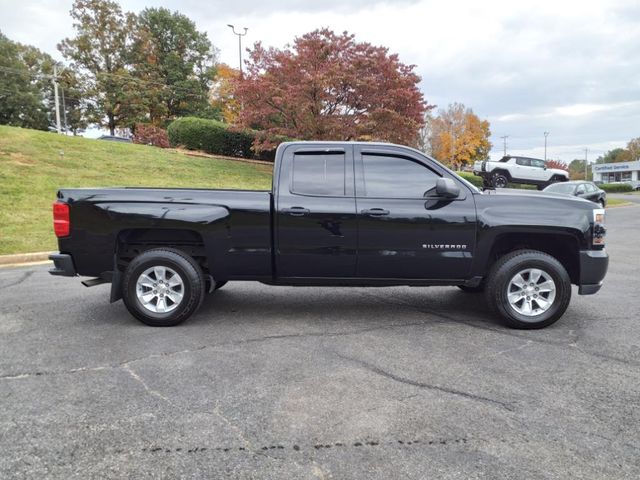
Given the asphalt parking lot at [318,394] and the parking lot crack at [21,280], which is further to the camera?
the parking lot crack at [21,280]

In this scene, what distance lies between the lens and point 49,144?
19078 millimetres

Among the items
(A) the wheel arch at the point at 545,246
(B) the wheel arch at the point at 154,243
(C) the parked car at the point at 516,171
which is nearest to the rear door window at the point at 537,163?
(C) the parked car at the point at 516,171

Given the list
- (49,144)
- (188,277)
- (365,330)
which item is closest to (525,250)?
(365,330)

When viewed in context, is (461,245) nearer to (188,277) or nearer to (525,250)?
(525,250)

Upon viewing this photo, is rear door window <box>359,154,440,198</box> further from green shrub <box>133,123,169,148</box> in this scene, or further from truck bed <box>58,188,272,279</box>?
green shrub <box>133,123,169,148</box>

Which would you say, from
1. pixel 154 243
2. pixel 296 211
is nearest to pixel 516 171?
pixel 296 211

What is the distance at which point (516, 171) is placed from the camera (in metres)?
26.3

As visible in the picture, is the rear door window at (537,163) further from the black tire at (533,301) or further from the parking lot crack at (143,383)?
the parking lot crack at (143,383)


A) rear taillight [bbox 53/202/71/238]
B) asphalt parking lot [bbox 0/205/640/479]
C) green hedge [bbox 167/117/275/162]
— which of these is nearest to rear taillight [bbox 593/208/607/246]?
asphalt parking lot [bbox 0/205/640/479]

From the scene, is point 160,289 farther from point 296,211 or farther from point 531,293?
point 531,293

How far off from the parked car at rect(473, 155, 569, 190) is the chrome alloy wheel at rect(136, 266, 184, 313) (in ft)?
78.6

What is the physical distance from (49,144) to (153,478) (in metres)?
20.4

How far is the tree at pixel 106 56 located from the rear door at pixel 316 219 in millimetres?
45101

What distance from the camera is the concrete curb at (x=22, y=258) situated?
8336 millimetres
